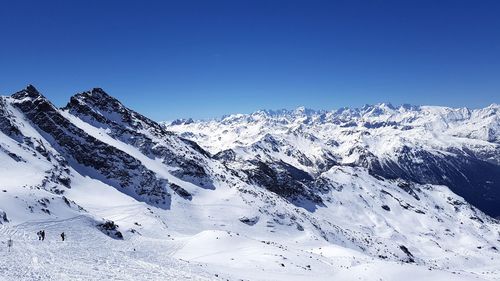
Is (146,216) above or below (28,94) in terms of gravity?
below

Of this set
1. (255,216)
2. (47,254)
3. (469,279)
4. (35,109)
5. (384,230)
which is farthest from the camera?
(384,230)

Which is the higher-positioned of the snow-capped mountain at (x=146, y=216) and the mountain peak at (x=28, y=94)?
the mountain peak at (x=28, y=94)

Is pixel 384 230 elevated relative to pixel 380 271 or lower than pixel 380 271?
elevated

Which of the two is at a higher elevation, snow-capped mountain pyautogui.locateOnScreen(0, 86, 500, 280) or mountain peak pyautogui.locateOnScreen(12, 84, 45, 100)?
mountain peak pyautogui.locateOnScreen(12, 84, 45, 100)

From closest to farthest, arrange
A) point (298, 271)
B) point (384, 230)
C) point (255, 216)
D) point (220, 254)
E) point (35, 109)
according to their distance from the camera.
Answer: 1. point (298, 271)
2. point (220, 254)
3. point (255, 216)
4. point (35, 109)
5. point (384, 230)

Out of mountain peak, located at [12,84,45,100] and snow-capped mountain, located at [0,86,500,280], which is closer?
snow-capped mountain, located at [0,86,500,280]

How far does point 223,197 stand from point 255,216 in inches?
531

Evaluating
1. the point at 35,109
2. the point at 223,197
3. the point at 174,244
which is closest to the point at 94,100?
the point at 35,109

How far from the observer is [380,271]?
174 feet

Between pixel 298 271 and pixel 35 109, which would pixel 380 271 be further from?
pixel 35 109

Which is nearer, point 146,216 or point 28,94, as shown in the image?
point 146,216

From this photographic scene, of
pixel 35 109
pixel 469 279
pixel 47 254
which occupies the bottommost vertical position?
pixel 469 279

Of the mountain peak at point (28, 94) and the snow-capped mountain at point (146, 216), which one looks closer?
the snow-capped mountain at point (146, 216)

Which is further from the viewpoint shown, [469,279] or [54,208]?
[54,208]
